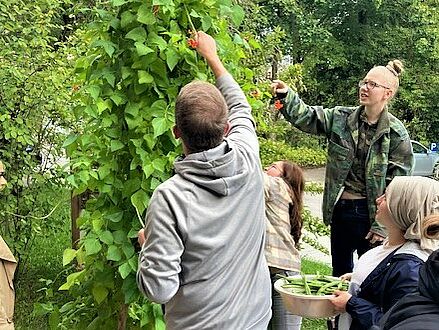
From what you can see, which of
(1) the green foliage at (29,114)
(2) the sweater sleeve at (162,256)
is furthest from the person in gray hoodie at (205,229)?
(1) the green foliage at (29,114)

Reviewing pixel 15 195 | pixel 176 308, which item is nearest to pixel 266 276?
pixel 176 308

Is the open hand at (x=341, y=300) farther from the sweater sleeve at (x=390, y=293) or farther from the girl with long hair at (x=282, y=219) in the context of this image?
the girl with long hair at (x=282, y=219)

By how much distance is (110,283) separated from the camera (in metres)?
3.16

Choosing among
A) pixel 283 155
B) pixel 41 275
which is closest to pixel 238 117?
pixel 283 155

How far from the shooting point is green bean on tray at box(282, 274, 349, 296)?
115 inches

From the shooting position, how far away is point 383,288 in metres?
2.45

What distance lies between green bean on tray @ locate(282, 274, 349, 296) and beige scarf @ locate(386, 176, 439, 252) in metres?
0.55

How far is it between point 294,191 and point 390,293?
1692mm

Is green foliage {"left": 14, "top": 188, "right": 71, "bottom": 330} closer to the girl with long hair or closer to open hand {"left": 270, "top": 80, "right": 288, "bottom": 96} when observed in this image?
the girl with long hair

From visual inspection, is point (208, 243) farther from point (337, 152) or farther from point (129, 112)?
point (337, 152)

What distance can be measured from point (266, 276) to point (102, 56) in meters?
1.31

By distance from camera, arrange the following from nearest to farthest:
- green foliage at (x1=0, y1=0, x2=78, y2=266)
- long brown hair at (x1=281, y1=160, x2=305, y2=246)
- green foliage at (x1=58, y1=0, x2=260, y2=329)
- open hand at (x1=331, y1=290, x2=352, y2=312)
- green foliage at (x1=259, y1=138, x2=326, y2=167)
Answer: open hand at (x1=331, y1=290, x2=352, y2=312), green foliage at (x1=58, y1=0, x2=260, y2=329), long brown hair at (x1=281, y1=160, x2=305, y2=246), green foliage at (x1=259, y1=138, x2=326, y2=167), green foliage at (x1=0, y1=0, x2=78, y2=266)

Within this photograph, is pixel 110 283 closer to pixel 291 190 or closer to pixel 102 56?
pixel 102 56

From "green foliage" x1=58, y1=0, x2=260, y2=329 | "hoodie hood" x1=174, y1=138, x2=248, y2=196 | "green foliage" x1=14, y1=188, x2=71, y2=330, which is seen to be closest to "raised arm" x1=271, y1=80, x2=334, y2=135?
"green foliage" x1=58, y1=0, x2=260, y2=329
